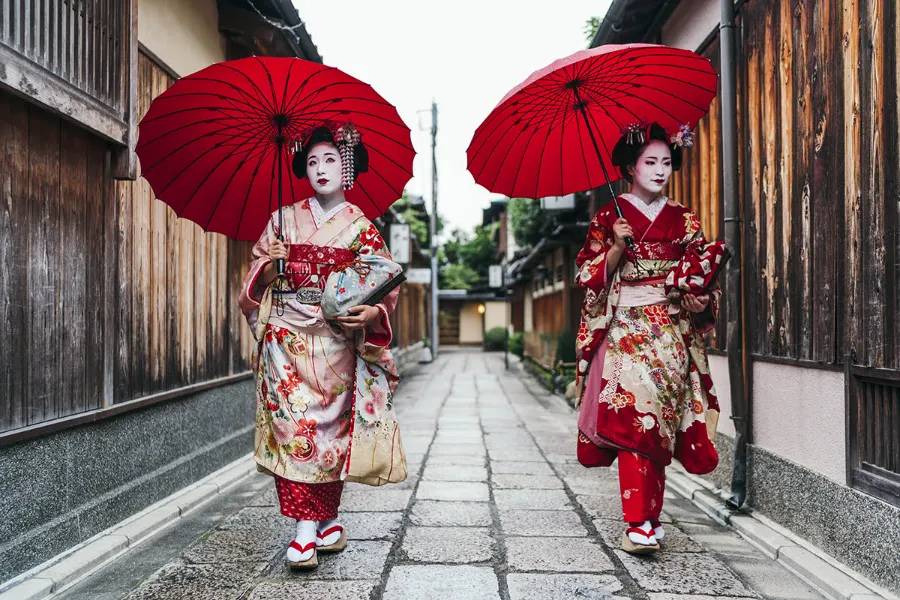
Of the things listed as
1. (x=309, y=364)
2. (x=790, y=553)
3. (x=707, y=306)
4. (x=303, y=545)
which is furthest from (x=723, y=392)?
(x=303, y=545)

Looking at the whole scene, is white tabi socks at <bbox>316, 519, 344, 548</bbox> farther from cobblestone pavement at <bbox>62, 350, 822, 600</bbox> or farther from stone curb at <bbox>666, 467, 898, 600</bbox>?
stone curb at <bbox>666, 467, 898, 600</bbox>

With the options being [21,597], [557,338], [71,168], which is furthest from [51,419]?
[557,338]

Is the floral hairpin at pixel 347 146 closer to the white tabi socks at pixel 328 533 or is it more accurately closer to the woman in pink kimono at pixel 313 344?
the woman in pink kimono at pixel 313 344

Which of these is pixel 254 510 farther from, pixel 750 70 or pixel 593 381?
pixel 750 70

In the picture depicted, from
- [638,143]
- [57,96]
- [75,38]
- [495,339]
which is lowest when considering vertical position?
[495,339]

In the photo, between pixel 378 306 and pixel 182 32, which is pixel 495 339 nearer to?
pixel 182 32

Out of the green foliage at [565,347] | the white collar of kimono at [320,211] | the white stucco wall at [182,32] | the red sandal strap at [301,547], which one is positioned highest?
the white stucco wall at [182,32]

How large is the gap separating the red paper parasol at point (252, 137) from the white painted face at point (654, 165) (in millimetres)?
1367

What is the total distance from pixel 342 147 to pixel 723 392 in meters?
3.57

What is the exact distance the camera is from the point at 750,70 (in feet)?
16.3

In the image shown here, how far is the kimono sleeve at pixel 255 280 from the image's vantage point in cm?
378

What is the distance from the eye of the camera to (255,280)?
12.5ft

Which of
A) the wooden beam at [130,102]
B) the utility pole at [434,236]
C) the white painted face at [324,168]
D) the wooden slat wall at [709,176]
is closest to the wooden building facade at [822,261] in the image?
the wooden slat wall at [709,176]

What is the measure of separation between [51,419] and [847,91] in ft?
14.5
